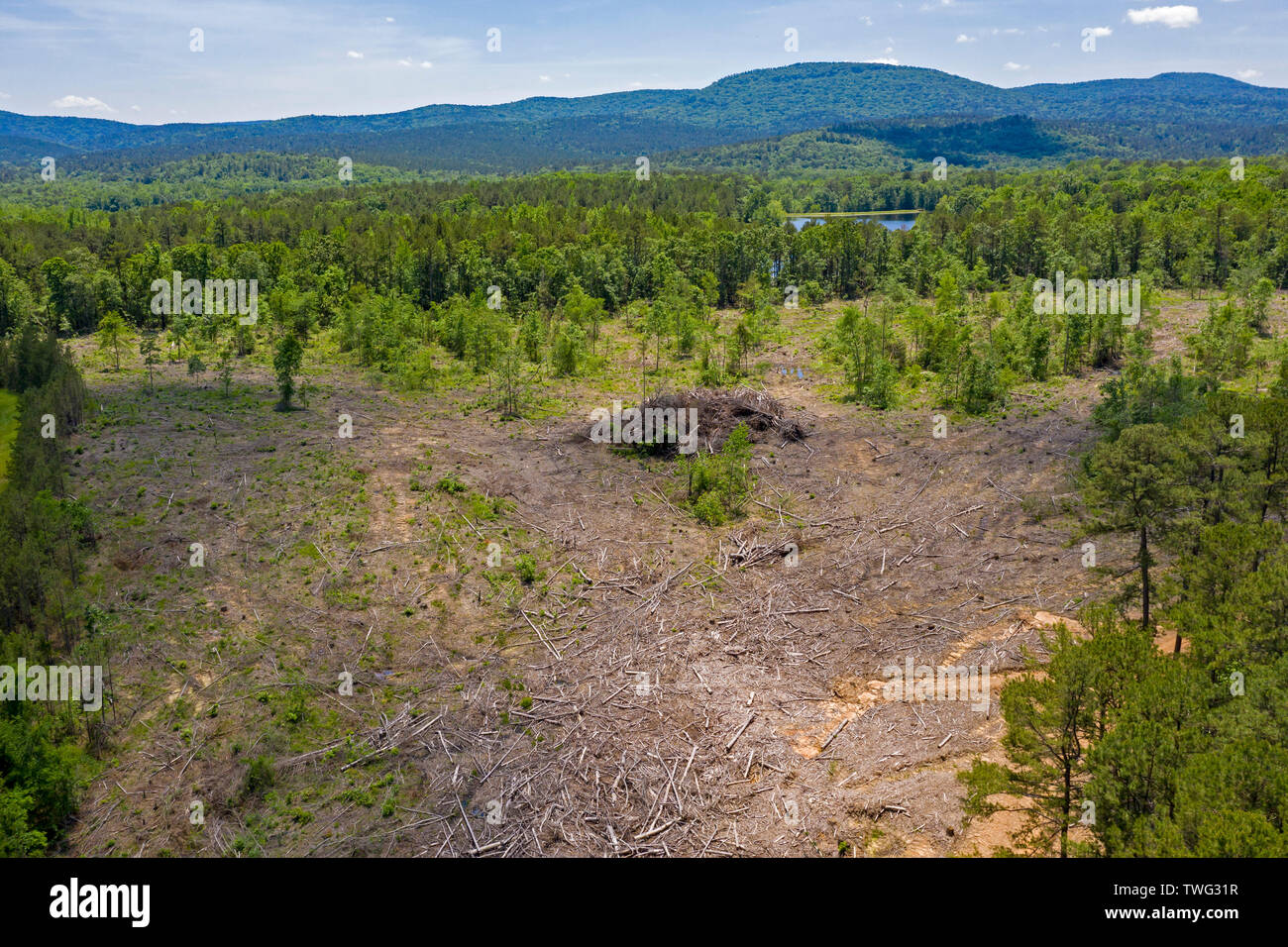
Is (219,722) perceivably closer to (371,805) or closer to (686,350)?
(371,805)

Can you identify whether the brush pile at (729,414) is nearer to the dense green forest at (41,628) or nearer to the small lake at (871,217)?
the dense green forest at (41,628)

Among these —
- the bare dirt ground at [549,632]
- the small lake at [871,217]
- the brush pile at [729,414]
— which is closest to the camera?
the bare dirt ground at [549,632]

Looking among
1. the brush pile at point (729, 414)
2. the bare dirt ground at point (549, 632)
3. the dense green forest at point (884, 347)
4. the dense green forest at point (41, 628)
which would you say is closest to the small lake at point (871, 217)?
the dense green forest at point (884, 347)

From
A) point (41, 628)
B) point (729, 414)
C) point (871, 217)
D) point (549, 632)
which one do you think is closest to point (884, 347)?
point (729, 414)

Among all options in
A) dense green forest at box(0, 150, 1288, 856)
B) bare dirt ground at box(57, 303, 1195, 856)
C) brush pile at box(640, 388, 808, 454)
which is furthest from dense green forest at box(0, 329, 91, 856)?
brush pile at box(640, 388, 808, 454)

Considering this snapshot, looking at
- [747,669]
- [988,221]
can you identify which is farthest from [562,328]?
[988,221]

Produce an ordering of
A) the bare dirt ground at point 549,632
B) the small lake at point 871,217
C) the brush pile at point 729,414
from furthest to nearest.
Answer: the small lake at point 871,217
the brush pile at point 729,414
the bare dirt ground at point 549,632

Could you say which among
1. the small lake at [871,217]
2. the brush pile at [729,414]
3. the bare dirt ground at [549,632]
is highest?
the small lake at [871,217]

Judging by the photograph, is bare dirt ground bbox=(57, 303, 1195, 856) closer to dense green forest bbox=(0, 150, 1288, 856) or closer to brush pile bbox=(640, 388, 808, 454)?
brush pile bbox=(640, 388, 808, 454)
